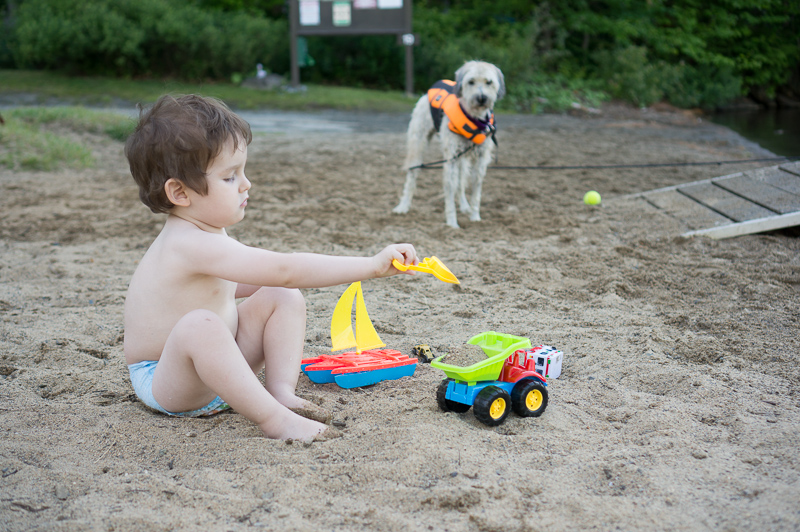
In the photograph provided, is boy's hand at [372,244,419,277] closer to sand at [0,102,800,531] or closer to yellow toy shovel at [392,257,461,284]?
yellow toy shovel at [392,257,461,284]

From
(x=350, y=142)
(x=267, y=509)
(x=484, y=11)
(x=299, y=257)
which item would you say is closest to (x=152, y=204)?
(x=299, y=257)

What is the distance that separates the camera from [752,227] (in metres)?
4.96

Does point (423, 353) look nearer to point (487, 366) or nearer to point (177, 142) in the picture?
point (487, 366)

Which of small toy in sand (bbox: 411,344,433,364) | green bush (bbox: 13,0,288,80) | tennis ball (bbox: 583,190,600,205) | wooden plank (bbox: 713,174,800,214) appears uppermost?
green bush (bbox: 13,0,288,80)

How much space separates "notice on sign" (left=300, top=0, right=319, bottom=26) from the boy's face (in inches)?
556

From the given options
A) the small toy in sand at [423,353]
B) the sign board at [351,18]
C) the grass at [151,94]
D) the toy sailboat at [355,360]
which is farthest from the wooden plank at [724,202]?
the sign board at [351,18]

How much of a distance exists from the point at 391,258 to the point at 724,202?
454cm

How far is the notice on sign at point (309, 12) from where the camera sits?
49.7ft

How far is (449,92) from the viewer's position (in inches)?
234

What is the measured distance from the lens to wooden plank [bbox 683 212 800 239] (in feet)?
15.9

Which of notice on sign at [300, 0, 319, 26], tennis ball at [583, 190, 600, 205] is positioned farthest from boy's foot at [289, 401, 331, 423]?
notice on sign at [300, 0, 319, 26]

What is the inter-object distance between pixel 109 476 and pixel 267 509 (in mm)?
527

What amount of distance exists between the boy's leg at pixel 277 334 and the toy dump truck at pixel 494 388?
529 mm

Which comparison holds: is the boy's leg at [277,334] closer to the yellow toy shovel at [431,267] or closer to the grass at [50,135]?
the yellow toy shovel at [431,267]
